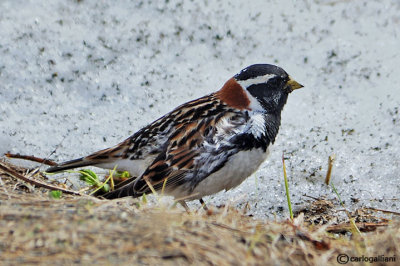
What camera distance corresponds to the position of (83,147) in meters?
6.02

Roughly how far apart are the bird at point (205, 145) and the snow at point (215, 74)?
71cm

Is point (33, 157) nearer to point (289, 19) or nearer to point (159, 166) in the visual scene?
point (159, 166)

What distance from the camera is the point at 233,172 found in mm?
4906

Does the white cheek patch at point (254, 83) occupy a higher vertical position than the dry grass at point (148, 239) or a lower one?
higher

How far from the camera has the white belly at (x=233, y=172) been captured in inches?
193

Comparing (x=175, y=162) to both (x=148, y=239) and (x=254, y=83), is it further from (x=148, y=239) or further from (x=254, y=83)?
(x=148, y=239)

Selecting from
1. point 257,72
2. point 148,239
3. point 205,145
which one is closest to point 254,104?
point 257,72

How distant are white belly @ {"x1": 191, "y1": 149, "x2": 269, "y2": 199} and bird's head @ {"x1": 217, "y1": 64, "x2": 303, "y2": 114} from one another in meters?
0.46

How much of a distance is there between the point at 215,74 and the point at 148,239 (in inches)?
148

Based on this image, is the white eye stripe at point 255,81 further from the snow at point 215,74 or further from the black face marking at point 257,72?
the snow at point 215,74

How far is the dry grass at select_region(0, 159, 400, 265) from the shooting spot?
10.5 ft

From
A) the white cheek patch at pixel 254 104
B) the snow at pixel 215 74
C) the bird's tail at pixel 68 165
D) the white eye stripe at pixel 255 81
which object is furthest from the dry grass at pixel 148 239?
the snow at pixel 215 74

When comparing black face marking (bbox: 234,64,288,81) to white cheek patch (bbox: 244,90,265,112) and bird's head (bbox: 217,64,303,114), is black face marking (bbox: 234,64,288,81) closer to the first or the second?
bird's head (bbox: 217,64,303,114)

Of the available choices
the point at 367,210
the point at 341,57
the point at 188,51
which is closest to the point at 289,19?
the point at 341,57
